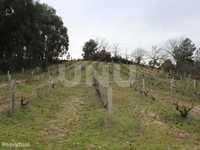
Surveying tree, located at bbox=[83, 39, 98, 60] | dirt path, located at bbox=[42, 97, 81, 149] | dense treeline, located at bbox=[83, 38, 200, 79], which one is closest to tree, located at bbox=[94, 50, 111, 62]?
dense treeline, located at bbox=[83, 38, 200, 79]

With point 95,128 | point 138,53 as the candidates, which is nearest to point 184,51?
point 138,53

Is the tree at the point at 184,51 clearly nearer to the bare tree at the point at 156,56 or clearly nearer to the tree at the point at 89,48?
the bare tree at the point at 156,56

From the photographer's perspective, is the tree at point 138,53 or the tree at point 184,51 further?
the tree at point 138,53

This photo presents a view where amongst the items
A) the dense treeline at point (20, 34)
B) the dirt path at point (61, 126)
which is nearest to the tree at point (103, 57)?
the dense treeline at point (20, 34)

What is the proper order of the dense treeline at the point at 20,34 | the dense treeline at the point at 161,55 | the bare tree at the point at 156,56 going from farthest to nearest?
the bare tree at the point at 156,56 < the dense treeline at the point at 161,55 < the dense treeline at the point at 20,34

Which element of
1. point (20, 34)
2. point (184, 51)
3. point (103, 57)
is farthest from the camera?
point (184, 51)

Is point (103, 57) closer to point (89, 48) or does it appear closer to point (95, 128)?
point (89, 48)

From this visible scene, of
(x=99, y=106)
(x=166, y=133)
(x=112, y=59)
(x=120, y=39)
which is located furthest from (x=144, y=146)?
(x=120, y=39)

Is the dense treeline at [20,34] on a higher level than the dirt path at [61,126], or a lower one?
higher

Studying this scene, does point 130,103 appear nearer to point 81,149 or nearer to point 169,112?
point 169,112

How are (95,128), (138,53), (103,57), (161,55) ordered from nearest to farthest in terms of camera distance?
(95,128), (103,57), (161,55), (138,53)

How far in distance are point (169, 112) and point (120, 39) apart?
6853 centimetres

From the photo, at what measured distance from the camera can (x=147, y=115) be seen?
35.2ft

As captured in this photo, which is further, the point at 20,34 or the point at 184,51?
the point at 184,51
